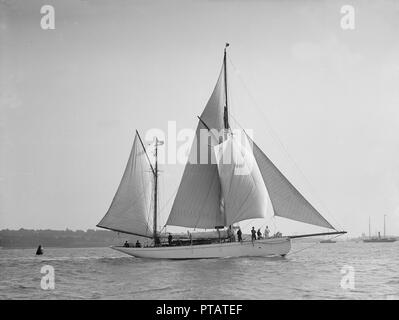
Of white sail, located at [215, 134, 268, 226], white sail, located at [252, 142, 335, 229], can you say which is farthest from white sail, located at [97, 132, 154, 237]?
white sail, located at [252, 142, 335, 229]

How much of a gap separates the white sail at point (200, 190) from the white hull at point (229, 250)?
2428 mm

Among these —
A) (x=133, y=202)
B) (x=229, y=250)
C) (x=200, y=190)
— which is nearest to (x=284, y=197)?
(x=229, y=250)

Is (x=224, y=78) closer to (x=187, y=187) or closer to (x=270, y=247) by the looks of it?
(x=187, y=187)

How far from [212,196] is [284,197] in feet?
27.6

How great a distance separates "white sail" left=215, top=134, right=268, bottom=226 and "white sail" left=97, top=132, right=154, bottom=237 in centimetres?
849

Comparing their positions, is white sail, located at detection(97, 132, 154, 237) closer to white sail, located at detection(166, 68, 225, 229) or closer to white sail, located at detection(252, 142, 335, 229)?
white sail, located at detection(166, 68, 225, 229)

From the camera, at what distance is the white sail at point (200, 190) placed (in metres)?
47.8

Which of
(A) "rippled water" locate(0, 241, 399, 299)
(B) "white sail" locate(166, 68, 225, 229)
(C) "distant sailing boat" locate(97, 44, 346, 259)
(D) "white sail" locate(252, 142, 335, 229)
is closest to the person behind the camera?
(A) "rippled water" locate(0, 241, 399, 299)

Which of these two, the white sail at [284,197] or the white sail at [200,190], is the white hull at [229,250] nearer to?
the white sail at [200,190]

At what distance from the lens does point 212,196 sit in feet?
160

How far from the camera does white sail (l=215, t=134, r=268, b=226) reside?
45062 millimetres

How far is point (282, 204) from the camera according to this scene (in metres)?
43.2

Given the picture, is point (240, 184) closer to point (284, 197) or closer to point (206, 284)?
point (284, 197)

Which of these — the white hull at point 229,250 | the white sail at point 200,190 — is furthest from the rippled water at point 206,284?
the white sail at point 200,190
